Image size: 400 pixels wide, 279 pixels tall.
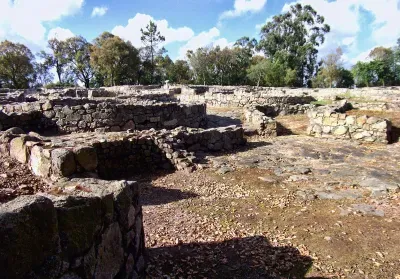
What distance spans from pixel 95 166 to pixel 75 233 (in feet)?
12.2

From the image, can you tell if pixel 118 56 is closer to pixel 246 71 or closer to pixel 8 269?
pixel 246 71

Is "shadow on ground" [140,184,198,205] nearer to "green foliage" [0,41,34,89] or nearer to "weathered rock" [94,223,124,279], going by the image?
"weathered rock" [94,223,124,279]

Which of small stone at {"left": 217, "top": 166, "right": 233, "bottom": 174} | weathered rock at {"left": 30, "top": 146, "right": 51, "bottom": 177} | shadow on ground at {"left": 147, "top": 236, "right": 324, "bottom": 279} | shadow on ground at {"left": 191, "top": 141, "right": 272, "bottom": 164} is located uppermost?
weathered rock at {"left": 30, "top": 146, "right": 51, "bottom": 177}

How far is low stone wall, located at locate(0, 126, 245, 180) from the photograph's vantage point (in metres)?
5.56

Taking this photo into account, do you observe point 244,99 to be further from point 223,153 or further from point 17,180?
point 17,180

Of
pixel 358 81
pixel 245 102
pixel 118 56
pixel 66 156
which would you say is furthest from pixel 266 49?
pixel 66 156

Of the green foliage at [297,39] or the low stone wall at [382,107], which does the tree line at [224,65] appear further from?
the low stone wall at [382,107]

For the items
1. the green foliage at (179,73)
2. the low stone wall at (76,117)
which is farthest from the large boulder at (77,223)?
the green foliage at (179,73)

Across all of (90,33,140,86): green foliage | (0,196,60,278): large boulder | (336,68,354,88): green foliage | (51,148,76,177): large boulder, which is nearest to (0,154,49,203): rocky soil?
(51,148,76,177): large boulder

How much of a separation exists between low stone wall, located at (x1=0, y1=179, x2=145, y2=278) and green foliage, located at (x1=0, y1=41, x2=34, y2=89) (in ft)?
171

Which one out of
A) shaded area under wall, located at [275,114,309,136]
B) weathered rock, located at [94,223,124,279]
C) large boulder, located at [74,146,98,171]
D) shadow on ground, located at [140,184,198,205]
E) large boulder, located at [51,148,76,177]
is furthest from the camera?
shaded area under wall, located at [275,114,309,136]

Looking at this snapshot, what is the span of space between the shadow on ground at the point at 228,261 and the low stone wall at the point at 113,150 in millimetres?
Result: 2239

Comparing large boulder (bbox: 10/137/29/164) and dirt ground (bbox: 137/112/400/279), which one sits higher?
large boulder (bbox: 10/137/29/164)

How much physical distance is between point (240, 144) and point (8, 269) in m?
9.82
